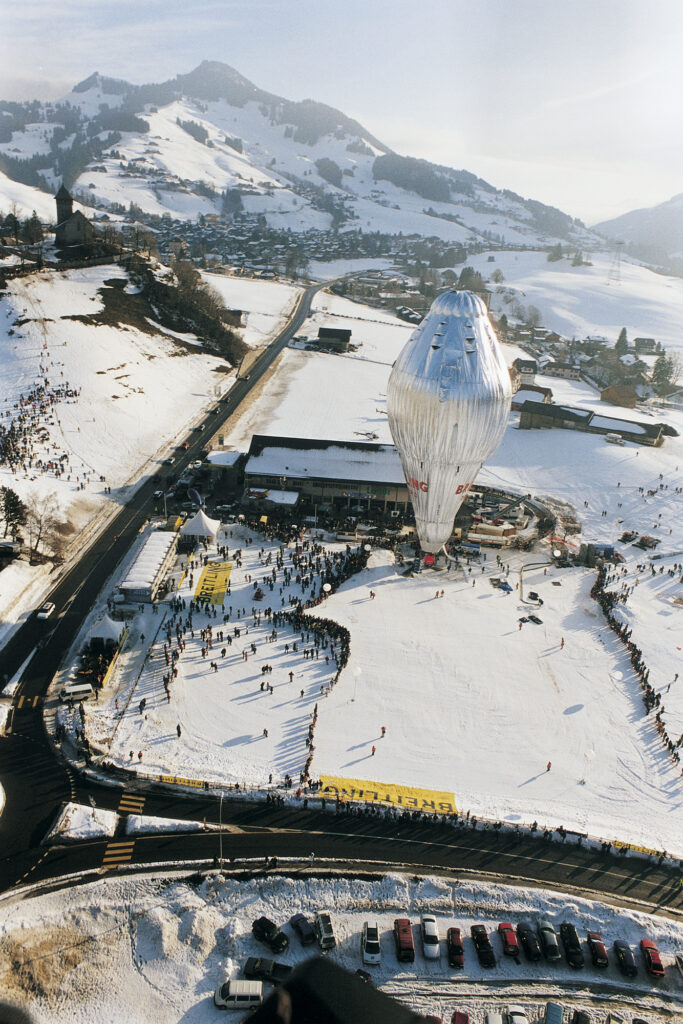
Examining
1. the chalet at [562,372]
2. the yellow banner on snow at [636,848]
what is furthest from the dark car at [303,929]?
the chalet at [562,372]

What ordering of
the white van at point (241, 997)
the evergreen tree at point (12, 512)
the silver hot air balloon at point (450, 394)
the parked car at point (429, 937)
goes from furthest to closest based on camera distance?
the evergreen tree at point (12, 512) < the silver hot air balloon at point (450, 394) < the parked car at point (429, 937) < the white van at point (241, 997)

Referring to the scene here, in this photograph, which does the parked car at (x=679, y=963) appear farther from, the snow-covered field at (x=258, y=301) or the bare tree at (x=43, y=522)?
the snow-covered field at (x=258, y=301)


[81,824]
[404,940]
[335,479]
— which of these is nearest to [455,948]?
[404,940]

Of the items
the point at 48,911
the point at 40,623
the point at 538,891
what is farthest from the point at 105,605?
the point at 538,891

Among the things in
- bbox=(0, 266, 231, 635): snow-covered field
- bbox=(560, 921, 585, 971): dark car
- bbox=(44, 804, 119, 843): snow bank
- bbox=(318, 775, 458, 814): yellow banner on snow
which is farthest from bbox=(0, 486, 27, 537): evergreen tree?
bbox=(560, 921, 585, 971): dark car

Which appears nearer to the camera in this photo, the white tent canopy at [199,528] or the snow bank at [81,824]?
the snow bank at [81,824]

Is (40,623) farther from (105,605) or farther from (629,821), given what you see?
(629,821)
